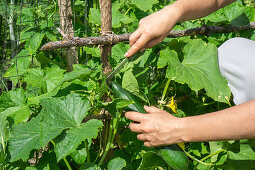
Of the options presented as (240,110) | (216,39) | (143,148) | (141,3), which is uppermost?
(141,3)

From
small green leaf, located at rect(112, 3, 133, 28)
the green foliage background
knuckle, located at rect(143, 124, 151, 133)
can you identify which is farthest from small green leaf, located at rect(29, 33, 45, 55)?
knuckle, located at rect(143, 124, 151, 133)

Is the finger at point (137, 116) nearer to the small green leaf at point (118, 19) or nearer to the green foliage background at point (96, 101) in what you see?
the green foliage background at point (96, 101)

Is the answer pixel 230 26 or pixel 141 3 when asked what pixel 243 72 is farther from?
pixel 141 3

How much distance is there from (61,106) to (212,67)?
2.02 ft

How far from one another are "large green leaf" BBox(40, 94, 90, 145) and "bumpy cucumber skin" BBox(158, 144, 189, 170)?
299mm

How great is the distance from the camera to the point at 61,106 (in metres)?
1.00

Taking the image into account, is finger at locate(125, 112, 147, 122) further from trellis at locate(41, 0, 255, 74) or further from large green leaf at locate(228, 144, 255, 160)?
large green leaf at locate(228, 144, 255, 160)

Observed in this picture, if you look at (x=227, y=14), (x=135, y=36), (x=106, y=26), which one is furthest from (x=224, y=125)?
(x=227, y=14)

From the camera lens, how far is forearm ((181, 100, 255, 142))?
2.56ft

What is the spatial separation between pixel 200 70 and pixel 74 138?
0.59 m

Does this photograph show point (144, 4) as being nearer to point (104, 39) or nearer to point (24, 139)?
point (104, 39)

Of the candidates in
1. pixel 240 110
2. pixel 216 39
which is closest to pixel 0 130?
pixel 240 110

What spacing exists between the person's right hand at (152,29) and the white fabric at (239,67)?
10.4 inches

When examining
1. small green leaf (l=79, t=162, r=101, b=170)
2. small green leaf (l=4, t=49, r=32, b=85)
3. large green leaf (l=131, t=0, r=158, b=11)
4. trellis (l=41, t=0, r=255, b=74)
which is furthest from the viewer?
large green leaf (l=131, t=0, r=158, b=11)
